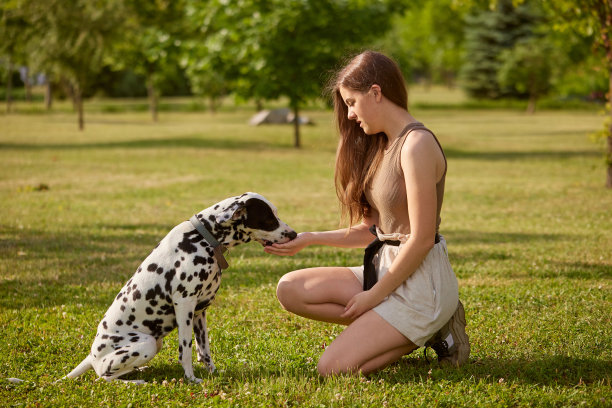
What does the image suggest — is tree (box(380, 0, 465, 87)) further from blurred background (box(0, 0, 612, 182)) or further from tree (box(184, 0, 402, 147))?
tree (box(184, 0, 402, 147))

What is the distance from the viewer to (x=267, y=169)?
20.2 metres

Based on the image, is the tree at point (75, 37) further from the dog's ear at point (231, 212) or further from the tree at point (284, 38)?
the dog's ear at point (231, 212)

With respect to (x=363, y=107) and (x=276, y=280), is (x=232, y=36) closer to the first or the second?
(x=276, y=280)

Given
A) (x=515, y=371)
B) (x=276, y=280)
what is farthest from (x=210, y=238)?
(x=276, y=280)

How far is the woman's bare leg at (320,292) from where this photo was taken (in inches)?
194

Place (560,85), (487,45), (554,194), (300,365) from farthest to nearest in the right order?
(487,45) < (560,85) < (554,194) < (300,365)

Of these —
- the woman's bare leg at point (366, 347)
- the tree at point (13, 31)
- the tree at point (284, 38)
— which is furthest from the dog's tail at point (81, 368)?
the tree at point (13, 31)

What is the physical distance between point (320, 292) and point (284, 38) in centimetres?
2031

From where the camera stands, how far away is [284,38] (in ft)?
78.6

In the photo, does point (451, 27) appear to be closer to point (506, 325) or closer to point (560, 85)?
point (560, 85)

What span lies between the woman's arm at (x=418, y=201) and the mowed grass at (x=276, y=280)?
83 cm

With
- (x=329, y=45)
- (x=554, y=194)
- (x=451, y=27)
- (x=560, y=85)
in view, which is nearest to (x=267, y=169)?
(x=329, y=45)

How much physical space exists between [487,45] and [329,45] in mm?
39605

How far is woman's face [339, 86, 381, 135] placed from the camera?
15.1 ft
